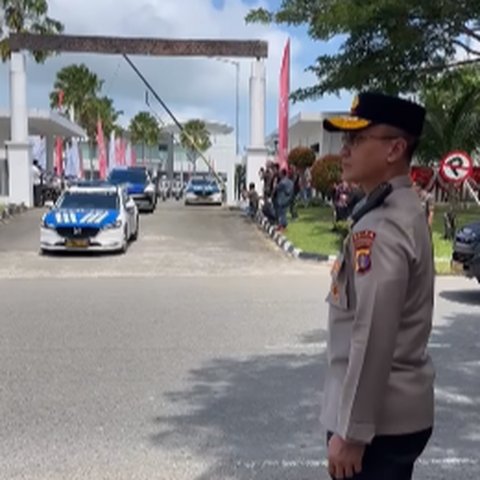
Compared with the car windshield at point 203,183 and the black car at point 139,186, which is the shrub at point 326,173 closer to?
the black car at point 139,186

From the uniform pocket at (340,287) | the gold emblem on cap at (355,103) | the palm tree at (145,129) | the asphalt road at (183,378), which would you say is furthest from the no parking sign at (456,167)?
the palm tree at (145,129)

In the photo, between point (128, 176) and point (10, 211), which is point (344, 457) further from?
point (128, 176)

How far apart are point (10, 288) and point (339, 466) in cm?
953

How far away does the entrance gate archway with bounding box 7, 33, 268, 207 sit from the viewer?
2675 cm

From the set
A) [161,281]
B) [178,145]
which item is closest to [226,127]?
[178,145]

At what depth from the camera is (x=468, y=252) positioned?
975cm

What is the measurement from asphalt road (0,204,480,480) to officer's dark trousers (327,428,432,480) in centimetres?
180

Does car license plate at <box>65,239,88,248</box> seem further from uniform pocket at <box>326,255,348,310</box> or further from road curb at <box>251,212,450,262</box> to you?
uniform pocket at <box>326,255,348,310</box>

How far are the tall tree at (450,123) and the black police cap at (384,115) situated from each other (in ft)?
59.5

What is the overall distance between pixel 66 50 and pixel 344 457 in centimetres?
2681

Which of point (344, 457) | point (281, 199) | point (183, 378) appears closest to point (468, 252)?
point (183, 378)

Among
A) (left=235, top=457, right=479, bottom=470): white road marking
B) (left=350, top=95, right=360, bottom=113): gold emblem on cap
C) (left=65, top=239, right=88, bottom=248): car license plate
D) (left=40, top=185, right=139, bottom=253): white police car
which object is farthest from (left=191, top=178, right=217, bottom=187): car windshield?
(left=350, top=95, right=360, bottom=113): gold emblem on cap

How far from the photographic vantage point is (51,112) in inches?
1275

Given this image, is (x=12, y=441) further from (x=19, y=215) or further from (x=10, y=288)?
(x=19, y=215)
